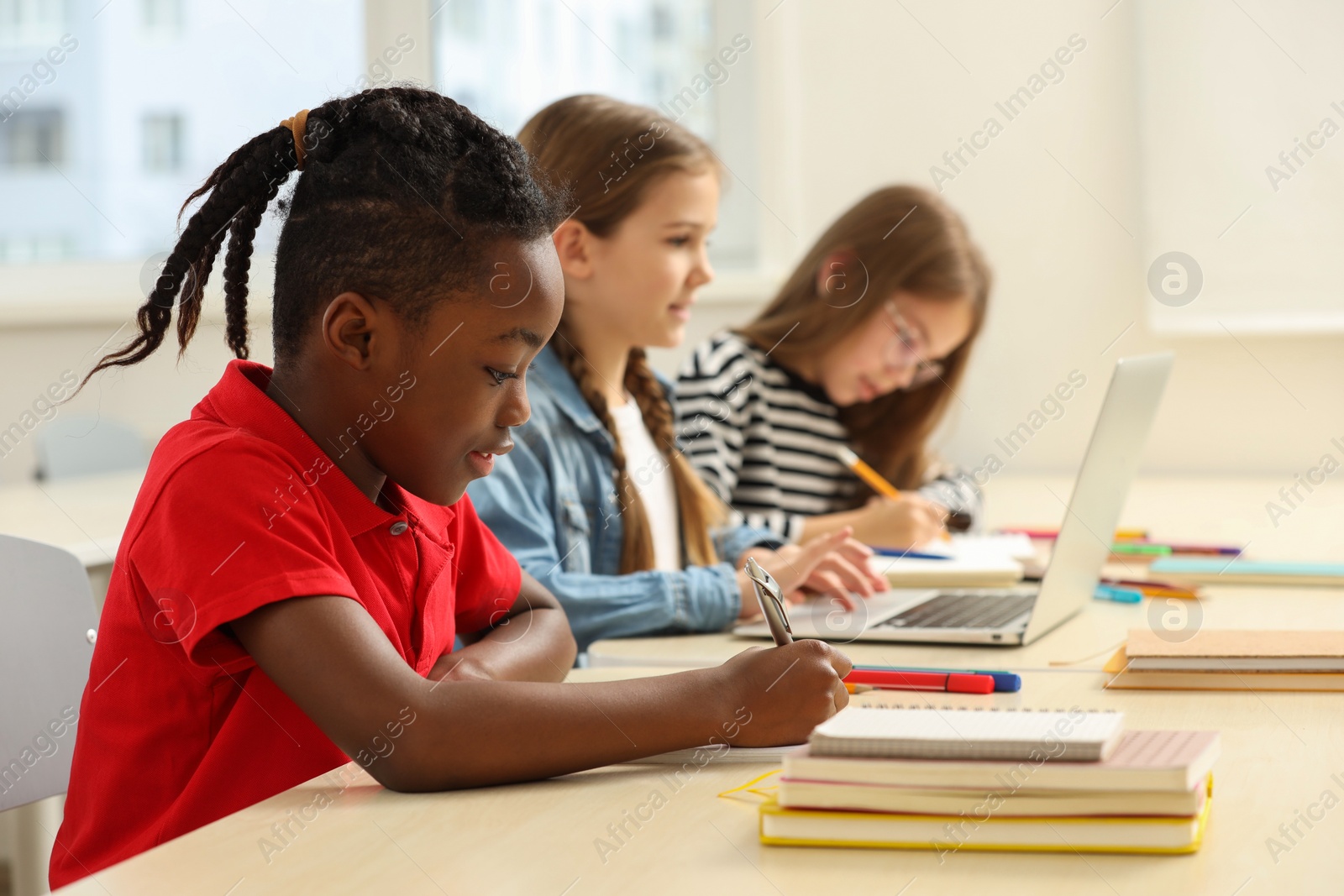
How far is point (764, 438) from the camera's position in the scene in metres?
2.00

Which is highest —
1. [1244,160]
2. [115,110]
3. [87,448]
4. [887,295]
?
[115,110]

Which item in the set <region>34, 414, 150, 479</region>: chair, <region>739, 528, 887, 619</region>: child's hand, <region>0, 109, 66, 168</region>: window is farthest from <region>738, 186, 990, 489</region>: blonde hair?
<region>0, 109, 66, 168</region>: window

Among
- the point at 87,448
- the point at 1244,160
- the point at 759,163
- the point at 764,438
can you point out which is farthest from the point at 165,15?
the point at 1244,160

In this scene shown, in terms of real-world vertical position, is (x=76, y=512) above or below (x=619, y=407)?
below

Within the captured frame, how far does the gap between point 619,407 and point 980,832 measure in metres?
0.96

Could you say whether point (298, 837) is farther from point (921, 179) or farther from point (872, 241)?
point (921, 179)

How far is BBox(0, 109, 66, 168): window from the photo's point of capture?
9.84 ft

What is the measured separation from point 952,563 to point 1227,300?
1077 mm

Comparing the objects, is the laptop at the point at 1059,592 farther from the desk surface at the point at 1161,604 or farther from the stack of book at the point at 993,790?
the stack of book at the point at 993,790

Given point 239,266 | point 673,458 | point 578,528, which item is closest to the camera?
point 239,266

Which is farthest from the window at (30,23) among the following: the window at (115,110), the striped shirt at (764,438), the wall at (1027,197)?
the striped shirt at (764,438)

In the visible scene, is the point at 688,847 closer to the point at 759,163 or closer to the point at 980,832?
the point at 980,832

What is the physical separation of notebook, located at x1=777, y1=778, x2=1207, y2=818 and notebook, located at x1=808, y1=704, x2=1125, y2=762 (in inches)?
0.6

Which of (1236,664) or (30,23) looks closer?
(1236,664)
